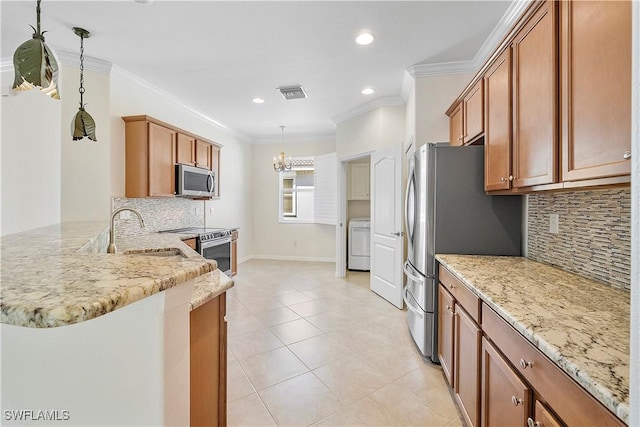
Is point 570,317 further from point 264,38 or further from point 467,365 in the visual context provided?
point 264,38

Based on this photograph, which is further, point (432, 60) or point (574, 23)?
point (432, 60)

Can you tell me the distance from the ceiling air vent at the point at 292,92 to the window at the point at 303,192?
199cm

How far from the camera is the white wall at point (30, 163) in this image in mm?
3061

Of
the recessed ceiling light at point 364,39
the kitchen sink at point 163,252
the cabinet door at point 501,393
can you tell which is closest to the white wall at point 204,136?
→ the kitchen sink at point 163,252

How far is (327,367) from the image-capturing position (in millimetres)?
2342

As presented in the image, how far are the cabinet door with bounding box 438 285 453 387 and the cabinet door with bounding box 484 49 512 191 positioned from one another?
2.75ft

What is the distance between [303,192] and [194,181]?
304 centimetres

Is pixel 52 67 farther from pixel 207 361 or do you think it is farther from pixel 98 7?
pixel 207 361

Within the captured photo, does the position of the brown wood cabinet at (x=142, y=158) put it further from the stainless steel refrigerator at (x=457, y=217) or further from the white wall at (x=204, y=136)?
the stainless steel refrigerator at (x=457, y=217)

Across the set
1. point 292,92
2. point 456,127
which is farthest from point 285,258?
point 456,127

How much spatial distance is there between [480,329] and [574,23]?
142 cm

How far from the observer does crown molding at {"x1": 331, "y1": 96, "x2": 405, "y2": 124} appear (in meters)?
4.07

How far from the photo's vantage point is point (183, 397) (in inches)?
30.3

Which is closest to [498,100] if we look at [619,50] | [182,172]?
[619,50]
